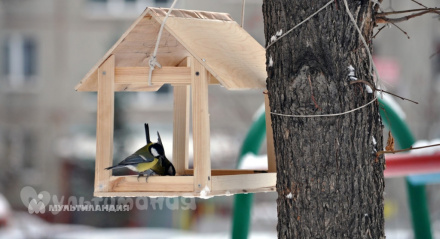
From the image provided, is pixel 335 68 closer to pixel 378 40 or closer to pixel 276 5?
pixel 276 5

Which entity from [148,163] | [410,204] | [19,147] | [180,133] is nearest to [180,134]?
[180,133]

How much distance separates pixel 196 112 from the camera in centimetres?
217

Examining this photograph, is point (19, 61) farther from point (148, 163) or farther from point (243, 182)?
point (243, 182)

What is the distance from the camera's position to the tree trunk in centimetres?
183

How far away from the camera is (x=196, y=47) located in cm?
221

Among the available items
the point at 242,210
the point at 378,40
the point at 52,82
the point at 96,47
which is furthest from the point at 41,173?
the point at 242,210

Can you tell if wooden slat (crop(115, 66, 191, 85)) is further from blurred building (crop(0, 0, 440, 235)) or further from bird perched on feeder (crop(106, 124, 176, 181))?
blurred building (crop(0, 0, 440, 235))

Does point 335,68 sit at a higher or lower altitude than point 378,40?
lower

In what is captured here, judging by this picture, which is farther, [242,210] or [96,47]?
[96,47]

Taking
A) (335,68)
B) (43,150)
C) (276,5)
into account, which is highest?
(43,150)

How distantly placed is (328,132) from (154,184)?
2.04ft

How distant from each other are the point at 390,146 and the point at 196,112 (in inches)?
24.8

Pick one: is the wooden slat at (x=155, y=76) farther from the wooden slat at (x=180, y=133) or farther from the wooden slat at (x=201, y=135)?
the wooden slat at (x=180, y=133)

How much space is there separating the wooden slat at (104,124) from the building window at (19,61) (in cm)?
1524
